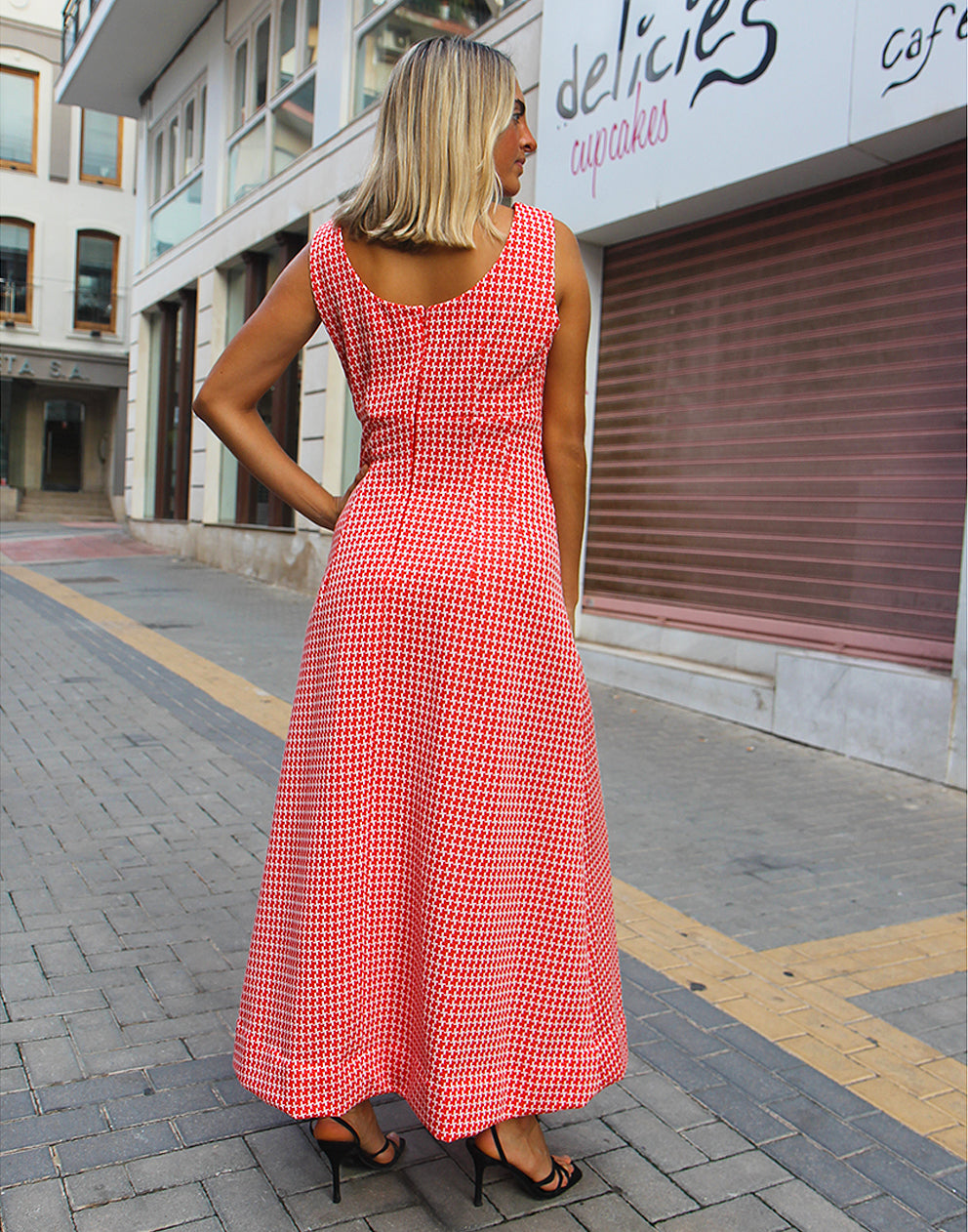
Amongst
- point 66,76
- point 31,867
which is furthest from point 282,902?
point 66,76

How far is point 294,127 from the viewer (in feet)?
45.3

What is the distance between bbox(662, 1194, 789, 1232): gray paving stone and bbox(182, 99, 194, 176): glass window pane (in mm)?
18184

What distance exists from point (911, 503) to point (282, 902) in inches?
202

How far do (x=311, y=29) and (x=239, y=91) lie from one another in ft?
9.21

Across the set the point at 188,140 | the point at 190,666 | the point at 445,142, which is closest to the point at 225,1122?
the point at 445,142

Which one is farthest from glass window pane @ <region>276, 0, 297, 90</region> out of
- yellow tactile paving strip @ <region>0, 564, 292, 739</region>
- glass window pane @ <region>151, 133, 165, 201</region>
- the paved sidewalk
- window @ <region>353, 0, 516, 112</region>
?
the paved sidewalk

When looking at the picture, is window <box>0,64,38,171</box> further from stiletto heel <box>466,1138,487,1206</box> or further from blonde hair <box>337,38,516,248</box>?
stiletto heel <box>466,1138,487,1206</box>

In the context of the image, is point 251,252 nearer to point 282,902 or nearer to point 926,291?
point 926,291

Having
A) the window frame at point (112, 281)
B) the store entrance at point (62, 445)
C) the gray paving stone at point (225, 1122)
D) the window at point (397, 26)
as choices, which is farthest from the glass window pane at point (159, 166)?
the gray paving stone at point (225, 1122)

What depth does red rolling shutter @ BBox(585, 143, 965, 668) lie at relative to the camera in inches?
246

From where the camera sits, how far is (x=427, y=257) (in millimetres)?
1994

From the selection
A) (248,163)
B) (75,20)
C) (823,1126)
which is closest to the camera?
(823,1126)

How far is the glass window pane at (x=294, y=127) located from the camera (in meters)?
13.4

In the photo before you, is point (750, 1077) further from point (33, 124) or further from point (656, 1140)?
point (33, 124)
